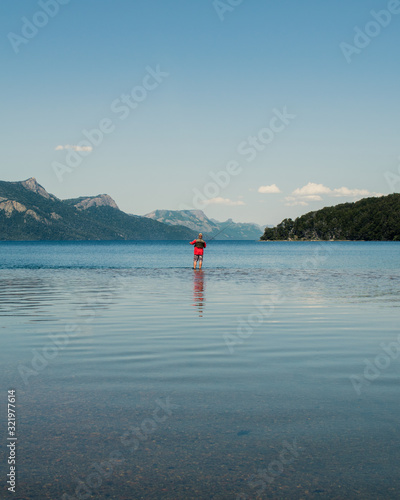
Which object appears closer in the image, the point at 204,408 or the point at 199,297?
the point at 204,408

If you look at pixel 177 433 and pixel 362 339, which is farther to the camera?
pixel 362 339

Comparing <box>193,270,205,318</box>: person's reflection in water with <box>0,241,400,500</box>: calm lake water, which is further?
<box>193,270,205,318</box>: person's reflection in water

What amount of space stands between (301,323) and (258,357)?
518 centimetres

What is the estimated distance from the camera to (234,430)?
5898 mm

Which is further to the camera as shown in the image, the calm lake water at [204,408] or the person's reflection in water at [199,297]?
the person's reflection in water at [199,297]

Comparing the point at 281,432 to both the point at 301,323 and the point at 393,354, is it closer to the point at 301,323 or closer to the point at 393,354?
the point at 393,354

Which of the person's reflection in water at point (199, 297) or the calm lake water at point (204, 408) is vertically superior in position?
the calm lake water at point (204, 408)

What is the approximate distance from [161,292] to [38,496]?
2157 cm

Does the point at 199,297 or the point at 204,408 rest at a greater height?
the point at 204,408

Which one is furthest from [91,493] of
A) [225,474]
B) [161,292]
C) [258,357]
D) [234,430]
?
[161,292]

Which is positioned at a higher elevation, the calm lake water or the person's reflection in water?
the calm lake water

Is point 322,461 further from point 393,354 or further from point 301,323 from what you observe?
point 301,323

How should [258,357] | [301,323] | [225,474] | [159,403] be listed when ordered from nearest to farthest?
[225,474] → [159,403] → [258,357] → [301,323]

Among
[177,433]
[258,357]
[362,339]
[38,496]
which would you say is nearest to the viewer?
[38,496]
